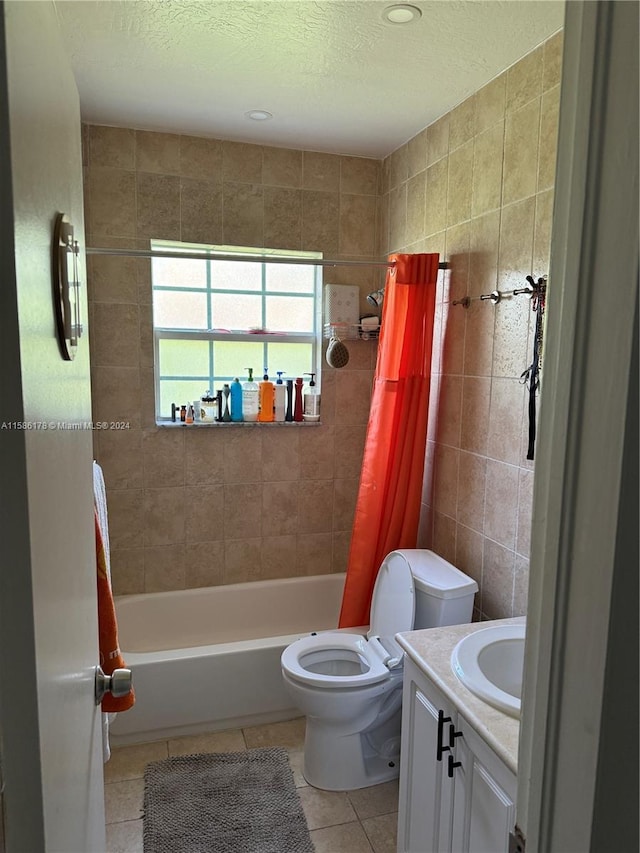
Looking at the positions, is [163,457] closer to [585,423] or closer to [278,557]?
[278,557]

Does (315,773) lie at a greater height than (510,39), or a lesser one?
lesser

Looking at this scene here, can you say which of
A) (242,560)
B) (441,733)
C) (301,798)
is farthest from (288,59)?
(301,798)

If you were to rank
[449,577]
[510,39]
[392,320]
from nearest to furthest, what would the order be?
1. [510,39]
2. [449,577]
3. [392,320]

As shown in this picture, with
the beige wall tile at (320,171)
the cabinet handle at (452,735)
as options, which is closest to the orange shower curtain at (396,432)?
the beige wall tile at (320,171)

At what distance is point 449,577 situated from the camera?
2.25 metres

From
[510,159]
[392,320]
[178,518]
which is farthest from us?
[178,518]

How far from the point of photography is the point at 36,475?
2.15 ft

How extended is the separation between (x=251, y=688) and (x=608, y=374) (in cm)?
241

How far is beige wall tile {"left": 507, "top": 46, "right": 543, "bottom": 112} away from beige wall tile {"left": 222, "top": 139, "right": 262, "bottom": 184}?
1.29 m

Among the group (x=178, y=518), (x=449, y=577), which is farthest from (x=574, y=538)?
(x=178, y=518)

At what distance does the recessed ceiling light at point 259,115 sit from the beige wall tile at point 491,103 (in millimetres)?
892

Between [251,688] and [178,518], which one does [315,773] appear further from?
[178,518]

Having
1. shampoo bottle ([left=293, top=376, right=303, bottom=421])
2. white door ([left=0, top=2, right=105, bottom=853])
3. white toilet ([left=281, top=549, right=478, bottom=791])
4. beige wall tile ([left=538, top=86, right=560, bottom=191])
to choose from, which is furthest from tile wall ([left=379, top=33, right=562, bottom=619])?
white door ([left=0, top=2, right=105, bottom=853])

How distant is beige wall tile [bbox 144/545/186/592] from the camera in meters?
3.01
